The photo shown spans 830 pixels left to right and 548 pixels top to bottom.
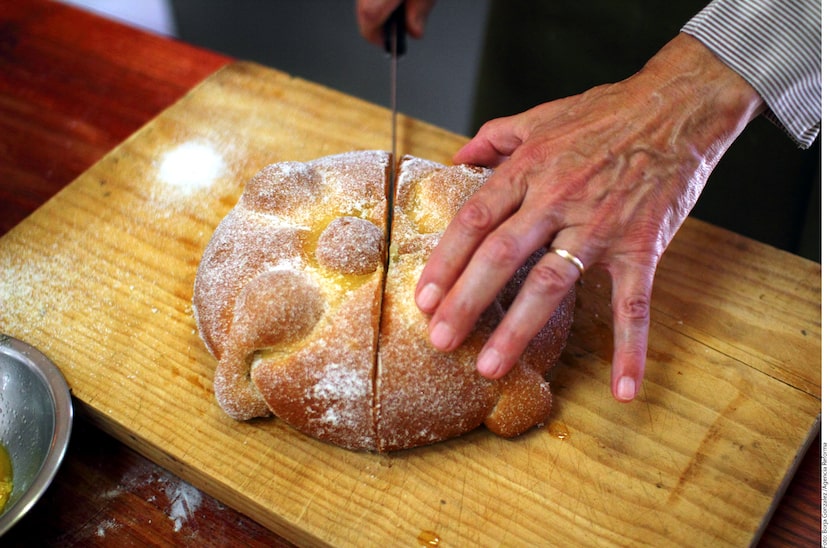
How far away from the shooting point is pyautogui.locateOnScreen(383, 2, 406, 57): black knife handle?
6.32 feet

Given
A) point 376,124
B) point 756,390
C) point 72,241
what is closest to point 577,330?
point 756,390

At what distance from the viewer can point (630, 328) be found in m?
1.40

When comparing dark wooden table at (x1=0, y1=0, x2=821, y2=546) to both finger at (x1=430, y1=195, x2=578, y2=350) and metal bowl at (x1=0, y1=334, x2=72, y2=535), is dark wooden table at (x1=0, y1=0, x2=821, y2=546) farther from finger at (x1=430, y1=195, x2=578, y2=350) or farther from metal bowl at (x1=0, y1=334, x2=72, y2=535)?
finger at (x1=430, y1=195, x2=578, y2=350)

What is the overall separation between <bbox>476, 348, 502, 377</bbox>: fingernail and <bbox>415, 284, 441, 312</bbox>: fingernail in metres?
0.13

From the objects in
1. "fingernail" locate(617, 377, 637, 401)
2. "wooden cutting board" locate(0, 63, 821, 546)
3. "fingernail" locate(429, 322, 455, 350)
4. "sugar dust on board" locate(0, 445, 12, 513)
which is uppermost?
"fingernail" locate(429, 322, 455, 350)

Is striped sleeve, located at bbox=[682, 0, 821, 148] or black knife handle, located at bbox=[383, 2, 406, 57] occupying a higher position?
striped sleeve, located at bbox=[682, 0, 821, 148]

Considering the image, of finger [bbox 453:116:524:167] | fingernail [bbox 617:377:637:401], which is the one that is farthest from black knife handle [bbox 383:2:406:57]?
fingernail [bbox 617:377:637:401]

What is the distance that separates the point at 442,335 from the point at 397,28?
1.01m

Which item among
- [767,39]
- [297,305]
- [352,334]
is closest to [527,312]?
[352,334]

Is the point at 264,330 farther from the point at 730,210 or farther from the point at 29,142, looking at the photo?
the point at 730,210

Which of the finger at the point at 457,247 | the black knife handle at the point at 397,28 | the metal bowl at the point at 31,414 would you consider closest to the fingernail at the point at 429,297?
the finger at the point at 457,247

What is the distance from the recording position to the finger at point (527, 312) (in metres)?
1.33

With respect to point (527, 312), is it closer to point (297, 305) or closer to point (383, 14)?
point (297, 305)

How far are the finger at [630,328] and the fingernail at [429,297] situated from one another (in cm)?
37
